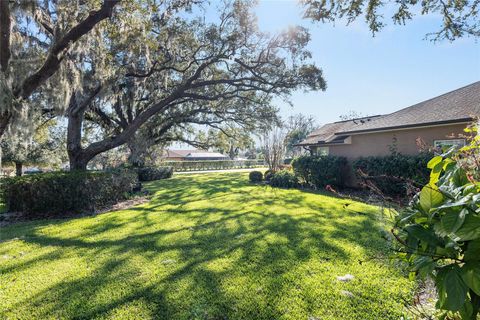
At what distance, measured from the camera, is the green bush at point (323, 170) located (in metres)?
12.2

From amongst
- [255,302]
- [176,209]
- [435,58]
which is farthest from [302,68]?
[255,302]

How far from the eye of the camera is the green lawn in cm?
278

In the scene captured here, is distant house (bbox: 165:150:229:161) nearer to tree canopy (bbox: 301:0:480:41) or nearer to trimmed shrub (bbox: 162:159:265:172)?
trimmed shrub (bbox: 162:159:265:172)

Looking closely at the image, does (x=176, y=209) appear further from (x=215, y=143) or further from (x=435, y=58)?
(x=215, y=143)

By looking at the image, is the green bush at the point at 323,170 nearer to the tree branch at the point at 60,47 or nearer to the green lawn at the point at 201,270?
the green lawn at the point at 201,270

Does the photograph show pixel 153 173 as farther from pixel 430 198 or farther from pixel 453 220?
pixel 453 220

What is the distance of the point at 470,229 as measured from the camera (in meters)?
1.01

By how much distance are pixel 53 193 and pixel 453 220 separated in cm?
916

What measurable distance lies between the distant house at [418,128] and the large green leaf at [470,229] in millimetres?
7929

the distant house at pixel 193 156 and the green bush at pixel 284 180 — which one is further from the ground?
the distant house at pixel 193 156

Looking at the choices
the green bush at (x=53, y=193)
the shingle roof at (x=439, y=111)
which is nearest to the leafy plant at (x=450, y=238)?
the green bush at (x=53, y=193)

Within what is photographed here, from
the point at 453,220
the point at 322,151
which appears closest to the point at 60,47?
the point at 453,220

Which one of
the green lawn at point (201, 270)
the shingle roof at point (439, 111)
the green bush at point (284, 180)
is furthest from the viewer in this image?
the green bush at point (284, 180)

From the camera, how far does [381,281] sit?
3.26 meters
